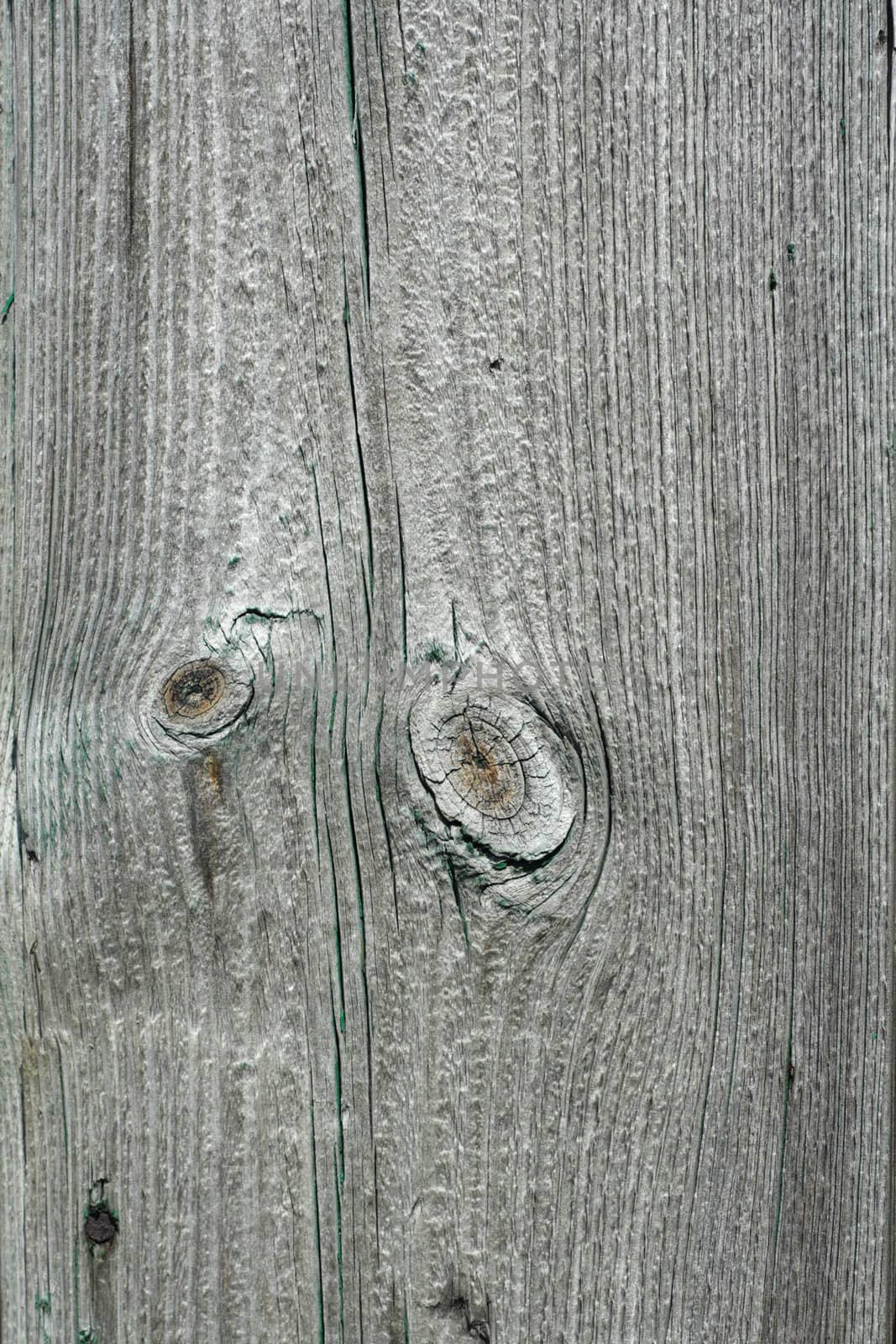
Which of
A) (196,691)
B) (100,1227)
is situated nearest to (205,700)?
(196,691)

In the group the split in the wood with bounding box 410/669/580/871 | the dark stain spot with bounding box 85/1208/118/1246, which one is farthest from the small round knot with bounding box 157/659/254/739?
the dark stain spot with bounding box 85/1208/118/1246

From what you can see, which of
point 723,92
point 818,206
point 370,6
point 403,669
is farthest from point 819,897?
point 370,6

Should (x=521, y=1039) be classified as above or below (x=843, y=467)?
below

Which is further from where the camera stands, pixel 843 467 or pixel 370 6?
pixel 843 467

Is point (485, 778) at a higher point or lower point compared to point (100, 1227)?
higher

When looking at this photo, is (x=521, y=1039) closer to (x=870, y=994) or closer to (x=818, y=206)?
(x=870, y=994)

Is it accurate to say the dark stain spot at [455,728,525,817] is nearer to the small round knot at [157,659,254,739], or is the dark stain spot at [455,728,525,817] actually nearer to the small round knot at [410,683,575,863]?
the small round knot at [410,683,575,863]

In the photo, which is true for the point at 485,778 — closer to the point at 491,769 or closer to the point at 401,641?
Answer: the point at 491,769
